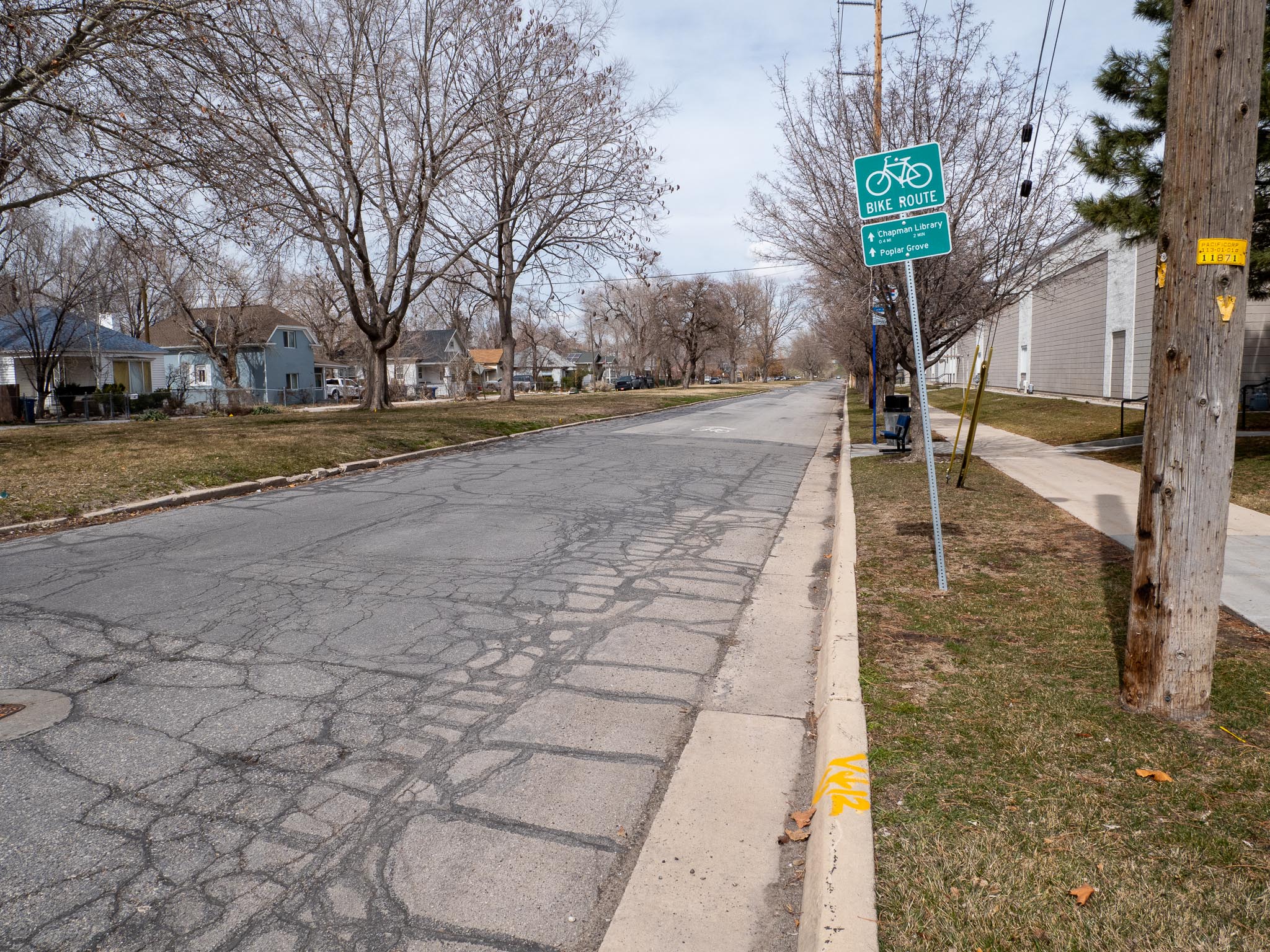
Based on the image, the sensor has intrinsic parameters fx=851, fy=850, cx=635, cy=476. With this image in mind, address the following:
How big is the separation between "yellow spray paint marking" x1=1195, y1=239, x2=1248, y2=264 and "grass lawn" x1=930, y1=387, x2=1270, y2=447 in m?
15.8

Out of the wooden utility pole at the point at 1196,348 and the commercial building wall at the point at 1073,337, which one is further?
the commercial building wall at the point at 1073,337

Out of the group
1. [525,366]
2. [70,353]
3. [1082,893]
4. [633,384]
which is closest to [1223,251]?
[1082,893]

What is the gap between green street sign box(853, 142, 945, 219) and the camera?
236 inches

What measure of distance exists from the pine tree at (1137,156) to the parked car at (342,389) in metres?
51.3

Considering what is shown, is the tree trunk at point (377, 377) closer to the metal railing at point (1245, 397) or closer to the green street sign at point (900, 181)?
the metal railing at point (1245, 397)

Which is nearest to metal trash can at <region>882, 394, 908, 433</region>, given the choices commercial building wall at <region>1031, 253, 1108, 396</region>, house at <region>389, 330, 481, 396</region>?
commercial building wall at <region>1031, 253, 1108, 396</region>

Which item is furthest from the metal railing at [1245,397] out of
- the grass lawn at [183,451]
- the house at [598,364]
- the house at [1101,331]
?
the house at [598,364]

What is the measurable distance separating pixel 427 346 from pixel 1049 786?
91826 millimetres

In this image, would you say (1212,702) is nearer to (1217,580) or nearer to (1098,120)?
(1217,580)

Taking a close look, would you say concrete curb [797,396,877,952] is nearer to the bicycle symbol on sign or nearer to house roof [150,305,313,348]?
the bicycle symbol on sign

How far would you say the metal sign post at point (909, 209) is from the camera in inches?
237

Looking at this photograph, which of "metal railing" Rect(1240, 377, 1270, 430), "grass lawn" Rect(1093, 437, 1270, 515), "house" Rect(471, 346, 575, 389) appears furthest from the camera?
"house" Rect(471, 346, 575, 389)

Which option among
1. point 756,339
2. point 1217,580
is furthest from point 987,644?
point 756,339

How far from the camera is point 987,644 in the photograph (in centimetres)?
502
